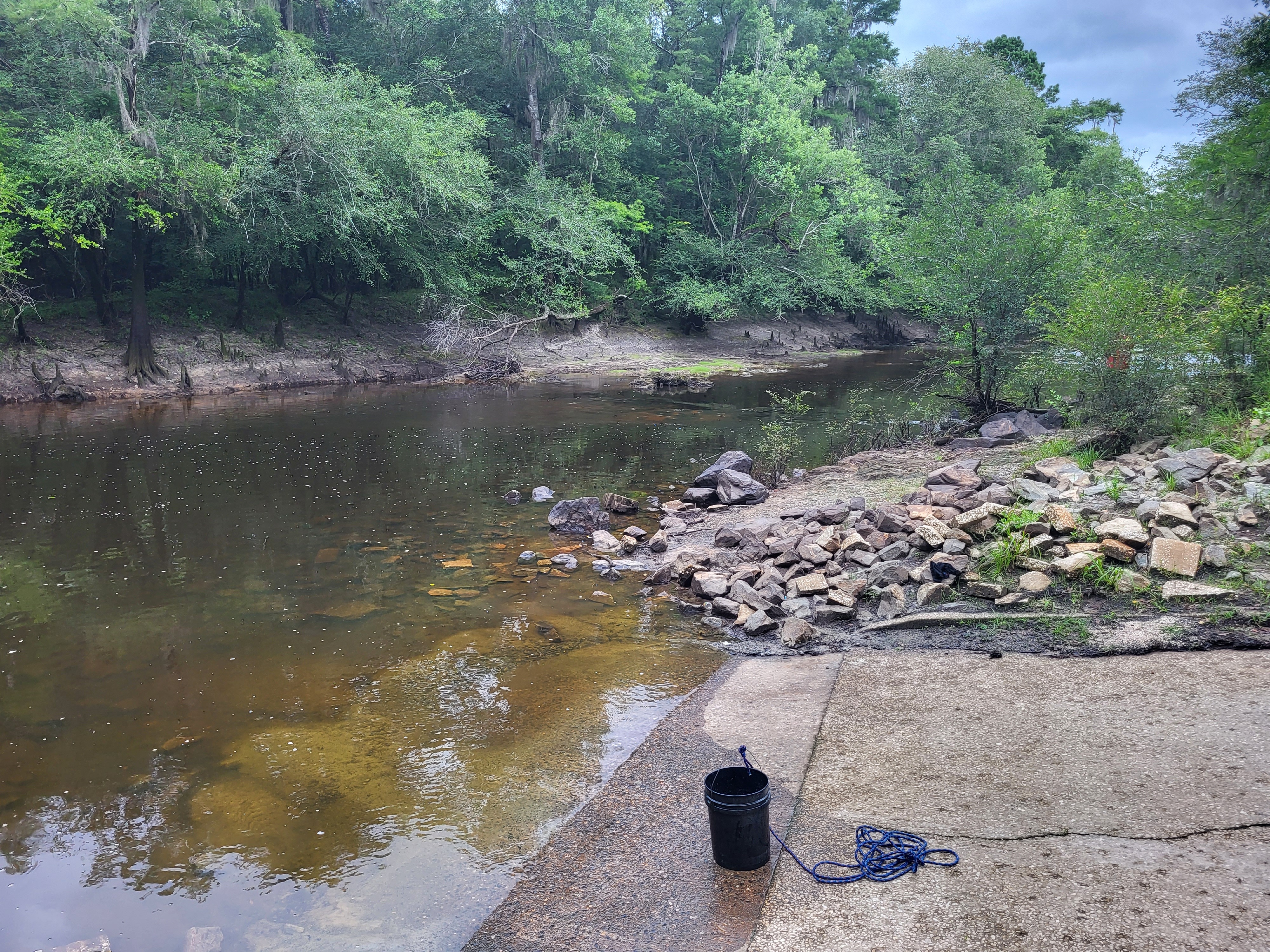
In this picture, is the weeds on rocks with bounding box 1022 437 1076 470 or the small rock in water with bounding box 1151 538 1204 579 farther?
the weeds on rocks with bounding box 1022 437 1076 470

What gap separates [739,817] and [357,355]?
30.1 metres

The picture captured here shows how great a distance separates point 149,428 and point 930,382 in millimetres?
19547

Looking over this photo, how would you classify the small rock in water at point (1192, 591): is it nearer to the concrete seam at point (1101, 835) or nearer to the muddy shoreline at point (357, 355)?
the concrete seam at point (1101, 835)

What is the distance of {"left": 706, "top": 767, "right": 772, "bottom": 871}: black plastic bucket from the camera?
148 inches

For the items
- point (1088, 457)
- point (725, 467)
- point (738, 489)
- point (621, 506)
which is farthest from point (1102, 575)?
point (725, 467)

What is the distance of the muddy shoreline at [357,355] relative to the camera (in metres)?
24.7

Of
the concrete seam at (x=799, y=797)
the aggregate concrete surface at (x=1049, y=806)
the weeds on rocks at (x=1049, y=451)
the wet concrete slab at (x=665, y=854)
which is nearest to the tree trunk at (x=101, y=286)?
the weeds on rocks at (x=1049, y=451)

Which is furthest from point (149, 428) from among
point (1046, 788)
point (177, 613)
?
point (1046, 788)

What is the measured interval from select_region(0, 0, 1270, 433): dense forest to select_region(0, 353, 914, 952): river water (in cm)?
742

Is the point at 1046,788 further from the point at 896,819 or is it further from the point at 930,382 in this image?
the point at 930,382

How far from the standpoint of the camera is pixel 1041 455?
38.1 ft

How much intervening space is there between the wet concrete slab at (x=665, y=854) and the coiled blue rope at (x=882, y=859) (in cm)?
28

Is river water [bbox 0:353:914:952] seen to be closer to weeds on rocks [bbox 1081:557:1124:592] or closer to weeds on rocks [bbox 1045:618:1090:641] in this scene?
weeds on rocks [bbox 1045:618:1090:641]

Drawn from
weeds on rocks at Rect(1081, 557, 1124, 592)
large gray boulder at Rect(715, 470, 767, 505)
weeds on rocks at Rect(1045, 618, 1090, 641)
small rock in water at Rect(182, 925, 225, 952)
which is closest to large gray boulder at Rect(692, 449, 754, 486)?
large gray boulder at Rect(715, 470, 767, 505)
